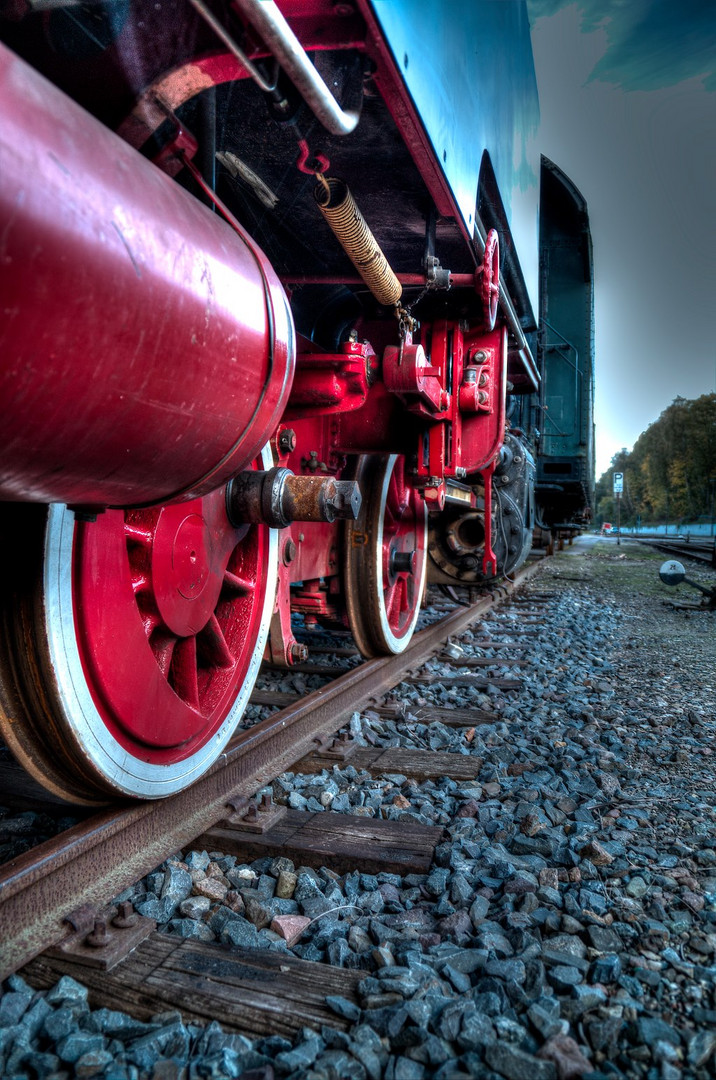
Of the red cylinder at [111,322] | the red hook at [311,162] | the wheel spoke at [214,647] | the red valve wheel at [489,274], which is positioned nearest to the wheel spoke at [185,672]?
the wheel spoke at [214,647]

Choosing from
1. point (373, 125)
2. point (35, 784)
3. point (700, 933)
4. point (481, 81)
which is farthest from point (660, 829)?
point (481, 81)

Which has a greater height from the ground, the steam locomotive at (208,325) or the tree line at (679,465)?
the tree line at (679,465)

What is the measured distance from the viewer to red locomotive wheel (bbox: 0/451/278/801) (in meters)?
1.46

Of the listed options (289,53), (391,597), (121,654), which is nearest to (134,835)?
(121,654)

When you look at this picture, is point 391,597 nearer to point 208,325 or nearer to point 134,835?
point 134,835

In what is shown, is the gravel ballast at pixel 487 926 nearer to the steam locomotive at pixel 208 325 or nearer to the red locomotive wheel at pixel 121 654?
the red locomotive wheel at pixel 121 654

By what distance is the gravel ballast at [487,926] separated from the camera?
1.11 meters

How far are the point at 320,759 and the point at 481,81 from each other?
2.45m

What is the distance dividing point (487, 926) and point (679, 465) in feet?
186

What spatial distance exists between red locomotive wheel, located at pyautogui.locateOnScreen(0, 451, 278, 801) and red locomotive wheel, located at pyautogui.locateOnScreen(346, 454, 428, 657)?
1.33m

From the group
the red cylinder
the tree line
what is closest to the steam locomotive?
the red cylinder

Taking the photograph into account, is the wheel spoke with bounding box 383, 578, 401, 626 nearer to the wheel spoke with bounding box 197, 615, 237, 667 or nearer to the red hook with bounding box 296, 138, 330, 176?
the wheel spoke with bounding box 197, 615, 237, 667

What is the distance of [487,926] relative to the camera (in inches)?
58.6

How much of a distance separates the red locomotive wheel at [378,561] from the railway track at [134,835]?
25.7 inches
